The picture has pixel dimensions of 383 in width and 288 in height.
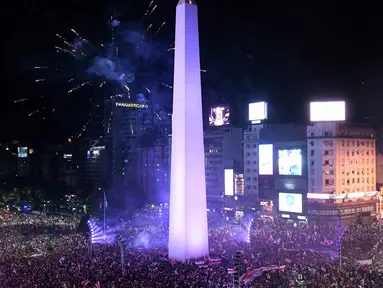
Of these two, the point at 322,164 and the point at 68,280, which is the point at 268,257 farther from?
the point at 322,164

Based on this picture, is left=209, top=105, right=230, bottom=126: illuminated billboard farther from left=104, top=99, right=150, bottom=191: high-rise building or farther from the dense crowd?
left=104, top=99, right=150, bottom=191: high-rise building

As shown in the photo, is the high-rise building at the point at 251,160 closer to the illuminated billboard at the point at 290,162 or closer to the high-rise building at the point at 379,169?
the illuminated billboard at the point at 290,162

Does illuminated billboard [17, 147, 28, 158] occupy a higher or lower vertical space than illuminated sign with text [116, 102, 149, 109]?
lower

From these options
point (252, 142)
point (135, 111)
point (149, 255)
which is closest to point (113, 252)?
point (149, 255)

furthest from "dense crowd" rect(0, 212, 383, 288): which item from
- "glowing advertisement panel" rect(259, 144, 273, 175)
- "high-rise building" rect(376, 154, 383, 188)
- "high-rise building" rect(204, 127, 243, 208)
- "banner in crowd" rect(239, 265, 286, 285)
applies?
"high-rise building" rect(204, 127, 243, 208)

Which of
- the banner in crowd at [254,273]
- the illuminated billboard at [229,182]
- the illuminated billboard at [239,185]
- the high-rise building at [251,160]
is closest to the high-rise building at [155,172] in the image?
the illuminated billboard at [229,182]

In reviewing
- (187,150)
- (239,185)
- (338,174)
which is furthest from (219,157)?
(187,150)
